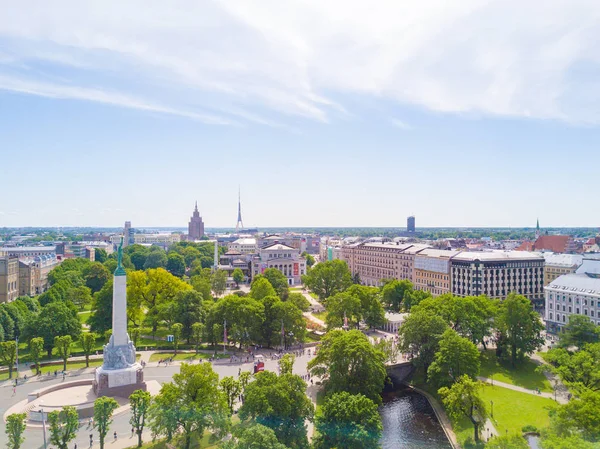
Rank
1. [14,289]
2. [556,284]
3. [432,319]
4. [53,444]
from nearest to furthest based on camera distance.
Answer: [53,444] → [432,319] → [556,284] → [14,289]

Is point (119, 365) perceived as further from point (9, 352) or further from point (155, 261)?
point (155, 261)

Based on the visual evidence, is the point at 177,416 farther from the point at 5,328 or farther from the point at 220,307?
the point at 5,328

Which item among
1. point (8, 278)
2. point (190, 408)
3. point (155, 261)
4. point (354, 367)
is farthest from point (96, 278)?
point (190, 408)

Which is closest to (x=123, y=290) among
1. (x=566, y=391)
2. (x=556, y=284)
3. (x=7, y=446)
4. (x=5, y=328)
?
(x=7, y=446)

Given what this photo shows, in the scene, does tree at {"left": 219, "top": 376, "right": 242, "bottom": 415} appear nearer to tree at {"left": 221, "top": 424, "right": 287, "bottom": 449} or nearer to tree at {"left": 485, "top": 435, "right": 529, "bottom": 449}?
tree at {"left": 221, "top": 424, "right": 287, "bottom": 449}

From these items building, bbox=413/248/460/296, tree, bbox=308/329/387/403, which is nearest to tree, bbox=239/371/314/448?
tree, bbox=308/329/387/403
